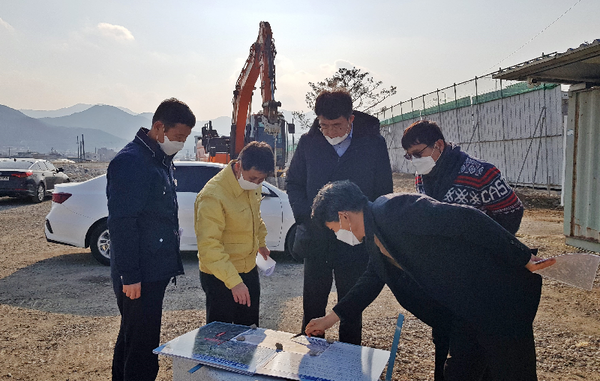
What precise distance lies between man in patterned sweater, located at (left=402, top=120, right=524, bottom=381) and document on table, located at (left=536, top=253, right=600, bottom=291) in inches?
23.7

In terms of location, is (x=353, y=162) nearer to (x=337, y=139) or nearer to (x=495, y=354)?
(x=337, y=139)

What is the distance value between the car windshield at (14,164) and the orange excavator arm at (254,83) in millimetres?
7376

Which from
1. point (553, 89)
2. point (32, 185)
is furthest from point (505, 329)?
point (32, 185)

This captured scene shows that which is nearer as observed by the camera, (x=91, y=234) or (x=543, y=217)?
(x=91, y=234)

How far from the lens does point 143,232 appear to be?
97.7 inches

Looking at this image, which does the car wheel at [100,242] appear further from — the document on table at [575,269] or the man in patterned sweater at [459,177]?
the document on table at [575,269]

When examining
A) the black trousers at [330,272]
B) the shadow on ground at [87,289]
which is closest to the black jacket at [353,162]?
the black trousers at [330,272]

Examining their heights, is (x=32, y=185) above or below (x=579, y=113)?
below

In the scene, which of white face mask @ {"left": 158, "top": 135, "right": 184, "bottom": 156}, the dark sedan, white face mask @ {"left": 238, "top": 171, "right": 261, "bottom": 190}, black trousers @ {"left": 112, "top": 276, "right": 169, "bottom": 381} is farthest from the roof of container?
the dark sedan

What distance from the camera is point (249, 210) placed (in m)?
2.89

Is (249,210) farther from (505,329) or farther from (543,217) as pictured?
(543,217)

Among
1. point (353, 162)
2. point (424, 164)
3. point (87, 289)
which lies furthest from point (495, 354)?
point (87, 289)

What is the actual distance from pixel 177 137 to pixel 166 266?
747 mm

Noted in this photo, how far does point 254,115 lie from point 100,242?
8.29 metres
